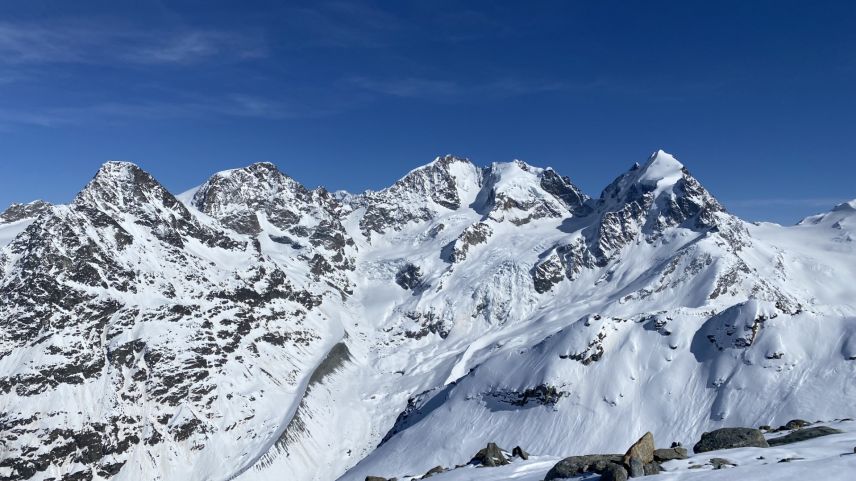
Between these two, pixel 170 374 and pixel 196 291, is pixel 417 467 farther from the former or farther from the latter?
pixel 196 291

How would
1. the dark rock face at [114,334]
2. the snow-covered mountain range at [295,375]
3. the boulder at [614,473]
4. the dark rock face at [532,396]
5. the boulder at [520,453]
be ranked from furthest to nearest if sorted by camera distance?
1. the dark rock face at [114,334]
2. the dark rock face at [532,396]
3. the snow-covered mountain range at [295,375]
4. the boulder at [520,453]
5. the boulder at [614,473]

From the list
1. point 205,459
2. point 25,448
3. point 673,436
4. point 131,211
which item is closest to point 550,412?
point 673,436

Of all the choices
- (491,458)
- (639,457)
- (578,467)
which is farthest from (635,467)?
(491,458)

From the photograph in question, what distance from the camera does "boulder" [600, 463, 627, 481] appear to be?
2883 centimetres

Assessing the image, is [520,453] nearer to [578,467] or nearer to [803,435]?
[578,467]

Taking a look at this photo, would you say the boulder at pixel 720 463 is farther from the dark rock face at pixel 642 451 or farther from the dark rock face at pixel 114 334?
the dark rock face at pixel 114 334

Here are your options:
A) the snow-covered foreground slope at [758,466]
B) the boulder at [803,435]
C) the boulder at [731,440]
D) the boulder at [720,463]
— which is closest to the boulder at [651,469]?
the snow-covered foreground slope at [758,466]

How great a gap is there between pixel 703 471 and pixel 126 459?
14039 cm

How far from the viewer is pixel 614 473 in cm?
2916

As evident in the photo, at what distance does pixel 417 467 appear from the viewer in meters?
103

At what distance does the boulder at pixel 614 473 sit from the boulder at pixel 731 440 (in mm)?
11203

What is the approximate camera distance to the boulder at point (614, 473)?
2883cm

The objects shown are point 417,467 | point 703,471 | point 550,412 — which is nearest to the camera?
point 703,471

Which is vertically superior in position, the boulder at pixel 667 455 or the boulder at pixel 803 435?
the boulder at pixel 667 455
